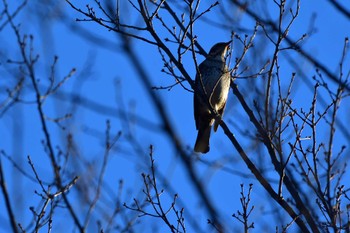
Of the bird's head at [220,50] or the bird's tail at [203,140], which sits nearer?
the bird's tail at [203,140]

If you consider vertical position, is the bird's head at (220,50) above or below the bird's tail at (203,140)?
above

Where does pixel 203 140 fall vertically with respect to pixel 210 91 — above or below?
below

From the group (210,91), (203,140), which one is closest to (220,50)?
(210,91)

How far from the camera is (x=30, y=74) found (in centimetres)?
630

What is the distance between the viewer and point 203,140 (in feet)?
24.6

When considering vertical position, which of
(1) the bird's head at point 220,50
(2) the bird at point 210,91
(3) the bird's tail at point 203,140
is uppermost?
(1) the bird's head at point 220,50

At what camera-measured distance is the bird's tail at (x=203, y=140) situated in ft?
24.2

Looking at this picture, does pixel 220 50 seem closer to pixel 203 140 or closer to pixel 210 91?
pixel 210 91

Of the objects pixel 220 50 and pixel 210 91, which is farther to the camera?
pixel 220 50

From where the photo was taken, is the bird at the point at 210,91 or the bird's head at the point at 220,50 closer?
the bird at the point at 210,91

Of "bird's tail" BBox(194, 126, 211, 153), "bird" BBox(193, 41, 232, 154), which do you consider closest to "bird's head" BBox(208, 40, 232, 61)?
"bird" BBox(193, 41, 232, 154)

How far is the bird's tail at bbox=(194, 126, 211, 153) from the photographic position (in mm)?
7379

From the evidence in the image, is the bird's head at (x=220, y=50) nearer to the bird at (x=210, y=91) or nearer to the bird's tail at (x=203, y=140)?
the bird at (x=210, y=91)

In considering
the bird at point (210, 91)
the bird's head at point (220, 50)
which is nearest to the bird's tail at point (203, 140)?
the bird at point (210, 91)
